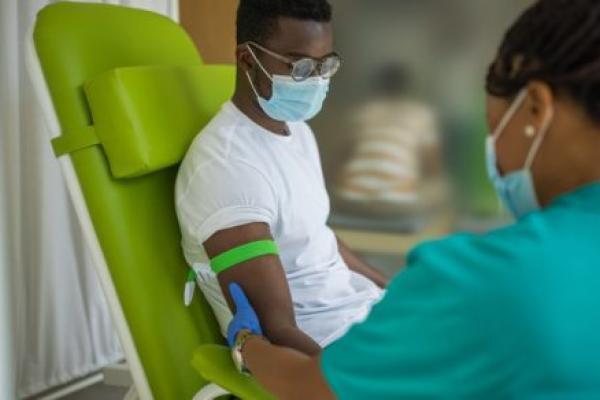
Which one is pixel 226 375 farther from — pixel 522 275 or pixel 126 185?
pixel 522 275

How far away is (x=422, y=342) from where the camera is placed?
2.42 feet

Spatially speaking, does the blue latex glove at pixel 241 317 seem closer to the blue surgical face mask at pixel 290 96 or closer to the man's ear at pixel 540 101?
the blue surgical face mask at pixel 290 96

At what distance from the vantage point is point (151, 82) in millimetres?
1358

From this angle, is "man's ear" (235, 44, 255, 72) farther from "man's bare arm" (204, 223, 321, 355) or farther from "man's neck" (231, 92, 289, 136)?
"man's bare arm" (204, 223, 321, 355)

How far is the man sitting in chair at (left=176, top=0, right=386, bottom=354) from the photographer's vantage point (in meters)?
1.21

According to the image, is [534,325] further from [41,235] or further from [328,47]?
[41,235]

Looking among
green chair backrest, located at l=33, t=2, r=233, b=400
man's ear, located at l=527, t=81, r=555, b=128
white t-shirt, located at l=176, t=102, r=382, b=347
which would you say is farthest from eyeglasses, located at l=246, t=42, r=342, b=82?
man's ear, located at l=527, t=81, r=555, b=128

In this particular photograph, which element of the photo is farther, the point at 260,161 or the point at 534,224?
the point at 260,161

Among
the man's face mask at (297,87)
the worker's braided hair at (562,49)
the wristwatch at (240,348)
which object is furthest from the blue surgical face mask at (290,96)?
the worker's braided hair at (562,49)

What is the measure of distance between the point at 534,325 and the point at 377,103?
1.48 meters

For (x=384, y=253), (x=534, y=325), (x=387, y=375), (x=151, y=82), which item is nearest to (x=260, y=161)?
(x=151, y=82)

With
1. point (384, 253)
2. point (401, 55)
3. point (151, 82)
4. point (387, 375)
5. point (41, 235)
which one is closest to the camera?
point (387, 375)

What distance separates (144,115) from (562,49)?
79 centimetres

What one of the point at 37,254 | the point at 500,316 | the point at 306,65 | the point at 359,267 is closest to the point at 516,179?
the point at 500,316
